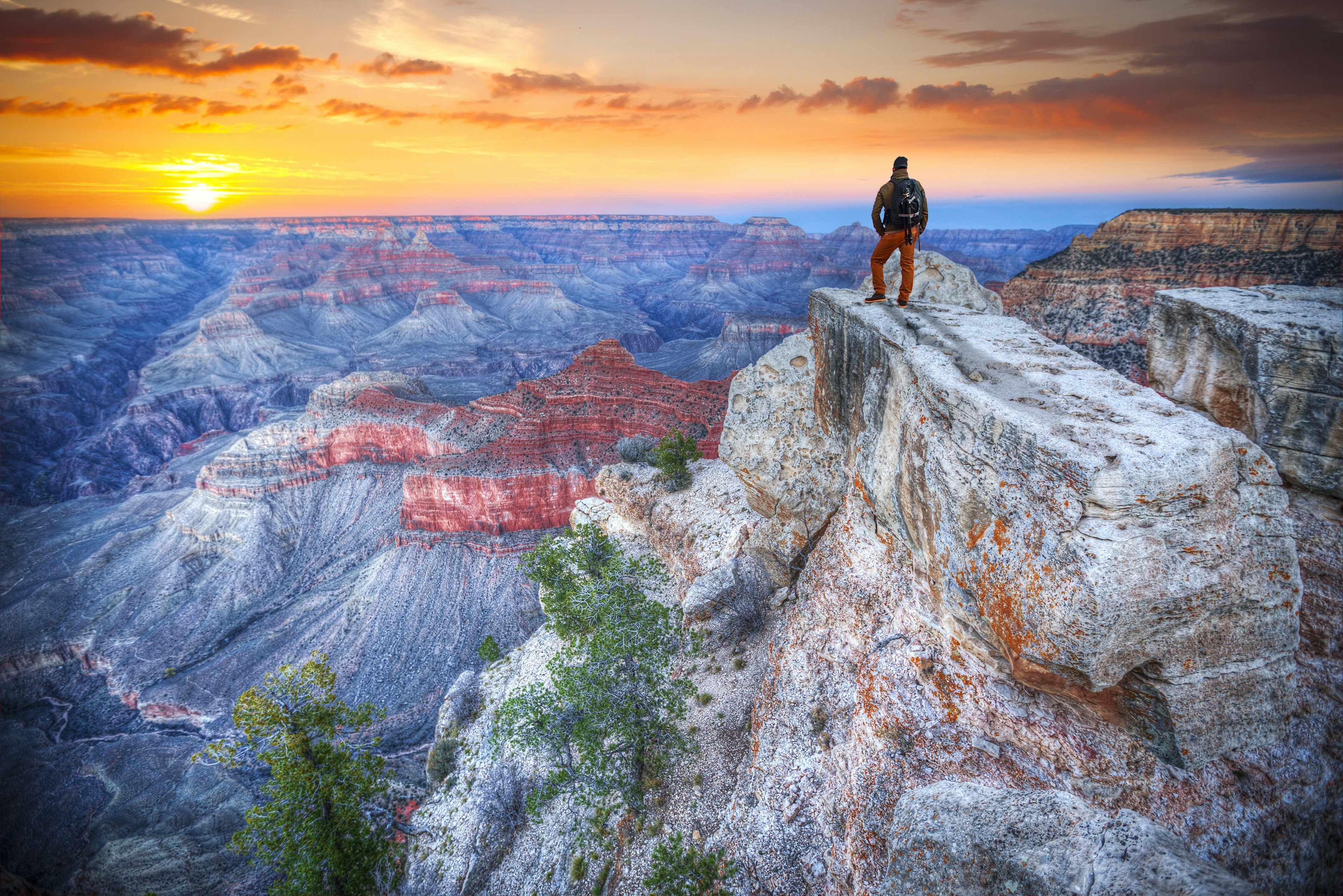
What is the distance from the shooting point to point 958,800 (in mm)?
7406

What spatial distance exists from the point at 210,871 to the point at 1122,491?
A: 3479 centimetres

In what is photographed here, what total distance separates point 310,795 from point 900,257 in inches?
743

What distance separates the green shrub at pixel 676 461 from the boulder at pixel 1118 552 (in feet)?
57.5

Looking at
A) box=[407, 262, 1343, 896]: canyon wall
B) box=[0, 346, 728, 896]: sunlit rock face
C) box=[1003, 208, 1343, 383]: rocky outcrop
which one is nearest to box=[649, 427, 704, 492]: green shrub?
box=[0, 346, 728, 896]: sunlit rock face

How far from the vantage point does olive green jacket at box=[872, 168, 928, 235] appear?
38.1 ft

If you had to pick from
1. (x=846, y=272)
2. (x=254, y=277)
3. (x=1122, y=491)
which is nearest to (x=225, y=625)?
(x=1122, y=491)

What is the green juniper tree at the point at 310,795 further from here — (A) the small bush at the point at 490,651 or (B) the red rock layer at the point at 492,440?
(B) the red rock layer at the point at 492,440

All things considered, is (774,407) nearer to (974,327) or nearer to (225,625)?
(974,327)

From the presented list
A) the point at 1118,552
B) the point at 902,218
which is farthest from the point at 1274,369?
the point at 902,218

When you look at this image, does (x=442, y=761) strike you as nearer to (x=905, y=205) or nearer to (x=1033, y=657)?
(x=1033, y=657)

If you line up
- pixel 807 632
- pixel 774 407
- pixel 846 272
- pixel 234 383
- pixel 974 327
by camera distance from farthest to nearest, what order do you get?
pixel 846 272, pixel 234 383, pixel 774 407, pixel 807 632, pixel 974 327

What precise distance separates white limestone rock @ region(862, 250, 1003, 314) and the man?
1.07 metres

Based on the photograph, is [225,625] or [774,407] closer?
[774,407]

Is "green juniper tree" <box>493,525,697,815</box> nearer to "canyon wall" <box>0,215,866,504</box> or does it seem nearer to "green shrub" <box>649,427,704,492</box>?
"green shrub" <box>649,427,704,492</box>
